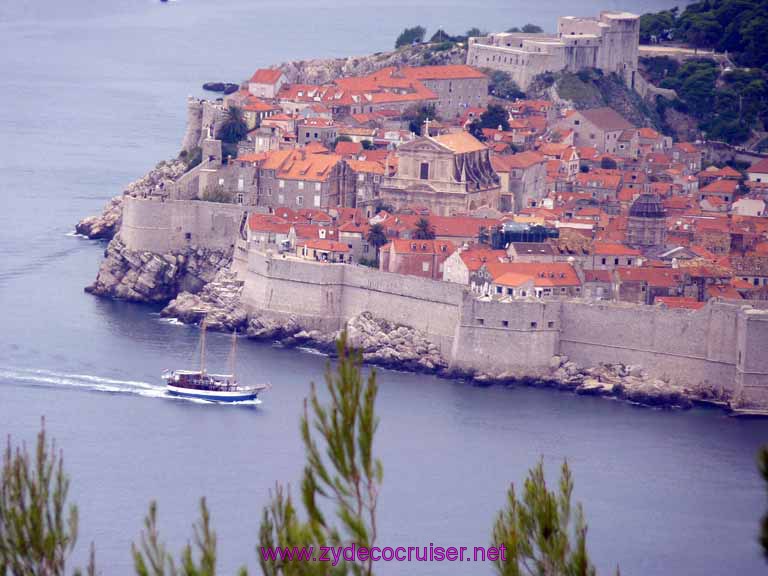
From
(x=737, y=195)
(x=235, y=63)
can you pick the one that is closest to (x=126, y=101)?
(x=235, y=63)

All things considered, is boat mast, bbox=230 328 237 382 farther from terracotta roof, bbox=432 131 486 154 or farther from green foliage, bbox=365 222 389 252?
terracotta roof, bbox=432 131 486 154

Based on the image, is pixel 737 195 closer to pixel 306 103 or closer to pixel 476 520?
pixel 306 103

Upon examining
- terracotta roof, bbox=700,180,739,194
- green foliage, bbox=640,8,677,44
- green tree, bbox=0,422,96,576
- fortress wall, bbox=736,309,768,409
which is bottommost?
fortress wall, bbox=736,309,768,409

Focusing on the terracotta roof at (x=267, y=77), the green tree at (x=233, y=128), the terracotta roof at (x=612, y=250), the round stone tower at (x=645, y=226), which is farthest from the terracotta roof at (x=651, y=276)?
the terracotta roof at (x=267, y=77)

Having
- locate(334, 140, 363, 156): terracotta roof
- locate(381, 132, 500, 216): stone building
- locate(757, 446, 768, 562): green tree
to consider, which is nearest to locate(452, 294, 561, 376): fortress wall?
locate(381, 132, 500, 216): stone building

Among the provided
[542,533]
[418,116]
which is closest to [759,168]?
[418,116]

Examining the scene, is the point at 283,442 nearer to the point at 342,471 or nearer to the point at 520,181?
the point at 520,181

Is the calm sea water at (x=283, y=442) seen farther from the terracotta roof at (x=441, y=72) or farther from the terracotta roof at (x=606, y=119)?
the terracotta roof at (x=606, y=119)
